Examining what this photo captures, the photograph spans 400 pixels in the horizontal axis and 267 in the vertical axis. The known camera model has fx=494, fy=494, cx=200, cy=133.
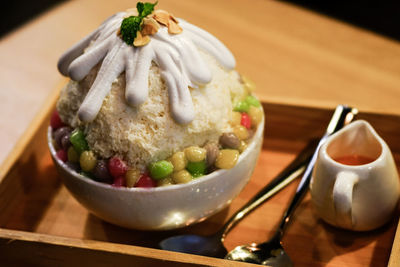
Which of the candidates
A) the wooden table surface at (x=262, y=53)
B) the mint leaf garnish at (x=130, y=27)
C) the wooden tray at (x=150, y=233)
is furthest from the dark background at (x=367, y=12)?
the mint leaf garnish at (x=130, y=27)

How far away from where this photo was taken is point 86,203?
40.6 inches

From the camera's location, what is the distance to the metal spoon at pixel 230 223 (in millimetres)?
1049

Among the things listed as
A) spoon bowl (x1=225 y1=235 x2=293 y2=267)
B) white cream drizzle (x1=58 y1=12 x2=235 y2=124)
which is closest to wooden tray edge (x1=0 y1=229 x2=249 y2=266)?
spoon bowl (x1=225 y1=235 x2=293 y2=267)

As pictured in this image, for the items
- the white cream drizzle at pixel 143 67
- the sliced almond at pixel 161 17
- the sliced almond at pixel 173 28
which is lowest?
the white cream drizzle at pixel 143 67

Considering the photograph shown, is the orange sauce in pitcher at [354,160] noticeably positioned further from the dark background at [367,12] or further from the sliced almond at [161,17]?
the dark background at [367,12]

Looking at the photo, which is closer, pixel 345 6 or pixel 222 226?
pixel 222 226

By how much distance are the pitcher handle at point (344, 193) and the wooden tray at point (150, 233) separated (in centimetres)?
11

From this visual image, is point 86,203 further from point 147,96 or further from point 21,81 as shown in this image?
point 21,81

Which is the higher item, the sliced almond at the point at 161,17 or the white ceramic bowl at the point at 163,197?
the sliced almond at the point at 161,17

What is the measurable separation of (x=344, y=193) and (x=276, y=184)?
0.29 meters

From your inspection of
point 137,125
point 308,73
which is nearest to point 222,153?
point 137,125

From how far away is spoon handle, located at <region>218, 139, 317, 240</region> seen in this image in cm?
112

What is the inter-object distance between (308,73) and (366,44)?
11.8 inches

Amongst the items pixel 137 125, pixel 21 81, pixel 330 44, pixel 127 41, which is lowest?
pixel 21 81
